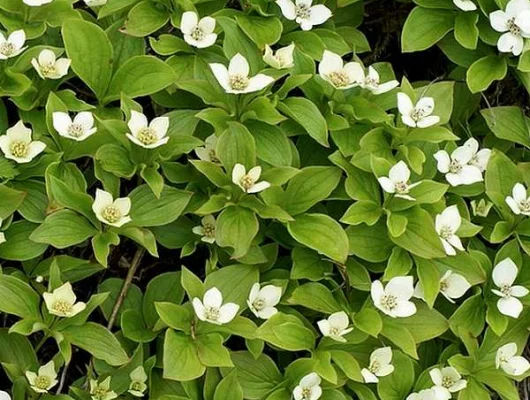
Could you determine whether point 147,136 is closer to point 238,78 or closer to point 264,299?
point 238,78

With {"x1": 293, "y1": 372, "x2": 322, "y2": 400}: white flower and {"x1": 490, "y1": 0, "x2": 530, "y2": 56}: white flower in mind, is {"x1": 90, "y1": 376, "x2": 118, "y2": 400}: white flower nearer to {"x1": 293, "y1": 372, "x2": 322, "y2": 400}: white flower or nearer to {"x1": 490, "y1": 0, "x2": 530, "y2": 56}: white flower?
{"x1": 293, "y1": 372, "x2": 322, "y2": 400}: white flower

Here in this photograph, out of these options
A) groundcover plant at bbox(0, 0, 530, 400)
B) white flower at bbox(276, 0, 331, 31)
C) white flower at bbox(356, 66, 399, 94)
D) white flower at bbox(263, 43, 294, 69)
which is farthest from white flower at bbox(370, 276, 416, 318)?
white flower at bbox(276, 0, 331, 31)

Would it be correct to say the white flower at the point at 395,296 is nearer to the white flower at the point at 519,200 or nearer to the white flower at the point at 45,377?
the white flower at the point at 519,200

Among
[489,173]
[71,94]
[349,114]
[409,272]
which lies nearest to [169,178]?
[71,94]

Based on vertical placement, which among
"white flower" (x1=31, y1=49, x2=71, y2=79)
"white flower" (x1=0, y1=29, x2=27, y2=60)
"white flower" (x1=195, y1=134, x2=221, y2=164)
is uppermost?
"white flower" (x1=0, y1=29, x2=27, y2=60)

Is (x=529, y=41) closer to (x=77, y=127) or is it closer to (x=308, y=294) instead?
(x=308, y=294)

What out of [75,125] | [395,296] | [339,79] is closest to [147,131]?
[75,125]

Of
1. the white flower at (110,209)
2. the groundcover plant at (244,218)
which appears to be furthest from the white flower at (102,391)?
the white flower at (110,209)
